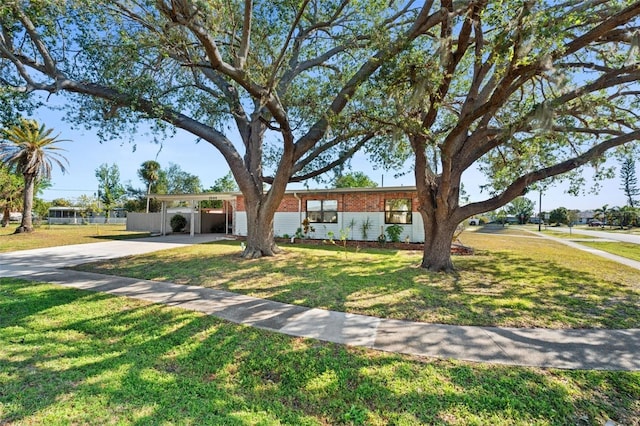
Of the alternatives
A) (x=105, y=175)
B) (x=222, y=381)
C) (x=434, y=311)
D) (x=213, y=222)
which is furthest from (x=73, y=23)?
(x=105, y=175)

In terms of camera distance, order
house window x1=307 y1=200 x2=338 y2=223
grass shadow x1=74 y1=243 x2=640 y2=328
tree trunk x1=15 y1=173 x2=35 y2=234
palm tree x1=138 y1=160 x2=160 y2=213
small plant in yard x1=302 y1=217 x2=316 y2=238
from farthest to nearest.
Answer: palm tree x1=138 y1=160 x2=160 y2=213, tree trunk x1=15 y1=173 x2=35 y2=234, small plant in yard x1=302 y1=217 x2=316 y2=238, house window x1=307 y1=200 x2=338 y2=223, grass shadow x1=74 y1=243 x2=640 y2=328

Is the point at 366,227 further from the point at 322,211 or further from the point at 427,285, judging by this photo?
the point at 427,285

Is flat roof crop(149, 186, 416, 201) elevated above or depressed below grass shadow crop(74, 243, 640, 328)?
above

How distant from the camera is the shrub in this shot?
75.9ft

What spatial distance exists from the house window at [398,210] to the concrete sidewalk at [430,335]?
1081 centimetres

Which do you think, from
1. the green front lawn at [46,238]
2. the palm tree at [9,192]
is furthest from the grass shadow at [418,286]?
the palm tree at [9,192]

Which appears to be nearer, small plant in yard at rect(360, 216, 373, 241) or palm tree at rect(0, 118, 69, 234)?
small plant in yard at rect(360, 216, 373, 241)

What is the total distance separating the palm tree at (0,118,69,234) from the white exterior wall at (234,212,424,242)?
14196 millimetres

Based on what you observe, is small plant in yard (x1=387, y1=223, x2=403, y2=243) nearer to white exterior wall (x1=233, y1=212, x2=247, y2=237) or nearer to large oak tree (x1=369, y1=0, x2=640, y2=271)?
large oak tree (x1=369, y1=0, x2=640, y2=271)

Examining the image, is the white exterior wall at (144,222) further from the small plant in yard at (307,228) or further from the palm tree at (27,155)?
the small plant in yard at (307,228)

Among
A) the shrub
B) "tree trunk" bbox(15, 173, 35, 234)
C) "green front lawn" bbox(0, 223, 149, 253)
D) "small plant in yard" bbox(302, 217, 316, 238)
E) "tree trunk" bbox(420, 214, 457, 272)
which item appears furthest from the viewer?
the shrub

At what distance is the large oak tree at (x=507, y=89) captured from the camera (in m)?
5.37

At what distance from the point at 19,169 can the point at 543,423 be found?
2878cm

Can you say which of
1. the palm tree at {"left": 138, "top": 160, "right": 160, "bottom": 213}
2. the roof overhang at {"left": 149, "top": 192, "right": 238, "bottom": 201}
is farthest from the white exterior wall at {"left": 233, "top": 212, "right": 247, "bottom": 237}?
the palm tree at {"left": 138, "top": 160, "right": 160, "bottom": 213}
